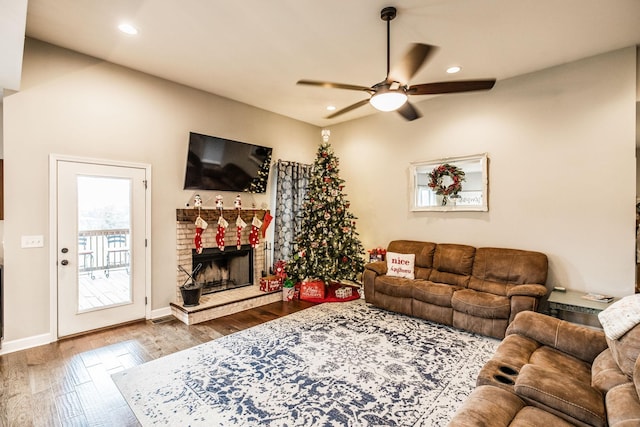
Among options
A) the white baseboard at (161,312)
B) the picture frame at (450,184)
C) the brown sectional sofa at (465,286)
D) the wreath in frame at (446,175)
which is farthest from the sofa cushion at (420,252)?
the white baseboard at (161,312)

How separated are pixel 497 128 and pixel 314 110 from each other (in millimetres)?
2920

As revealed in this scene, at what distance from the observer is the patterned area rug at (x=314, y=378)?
7.52ft

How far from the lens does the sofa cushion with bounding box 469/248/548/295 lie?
3.81m

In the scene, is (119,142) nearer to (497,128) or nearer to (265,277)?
(265,277)

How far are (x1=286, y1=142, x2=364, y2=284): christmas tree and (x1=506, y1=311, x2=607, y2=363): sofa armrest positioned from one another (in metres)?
3.01

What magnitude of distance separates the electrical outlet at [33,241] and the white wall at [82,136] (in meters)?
0.05

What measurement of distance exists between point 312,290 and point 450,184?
2762 millimetres

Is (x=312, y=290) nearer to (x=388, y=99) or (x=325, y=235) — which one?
(x=325, y=235)

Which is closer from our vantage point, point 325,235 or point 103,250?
point 103,250

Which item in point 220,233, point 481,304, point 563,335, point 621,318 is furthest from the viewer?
point 220,233

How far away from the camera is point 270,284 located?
511cm

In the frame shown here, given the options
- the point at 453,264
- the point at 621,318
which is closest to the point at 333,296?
the point at 453,264

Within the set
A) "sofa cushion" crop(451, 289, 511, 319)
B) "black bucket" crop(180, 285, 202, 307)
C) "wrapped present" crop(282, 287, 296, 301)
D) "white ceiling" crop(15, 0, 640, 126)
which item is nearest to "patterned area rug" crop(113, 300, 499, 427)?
"sofa cushion" crop(451, 289, 511, 319)

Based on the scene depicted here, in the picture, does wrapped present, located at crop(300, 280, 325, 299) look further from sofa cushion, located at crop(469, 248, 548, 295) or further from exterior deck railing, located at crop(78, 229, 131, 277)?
exterior deck railing, located at crop(78, 229, 131, 277)
